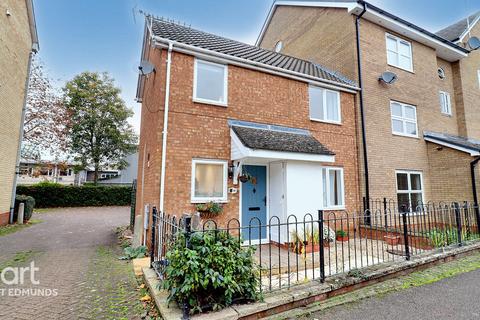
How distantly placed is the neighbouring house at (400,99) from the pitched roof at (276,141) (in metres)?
3.14

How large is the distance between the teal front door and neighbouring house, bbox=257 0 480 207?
4.37m

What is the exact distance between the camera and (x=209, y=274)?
3.45m

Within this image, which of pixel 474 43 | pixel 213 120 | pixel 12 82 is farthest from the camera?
pixel 474 43

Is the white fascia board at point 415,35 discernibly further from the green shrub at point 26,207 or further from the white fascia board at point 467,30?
the green shrub at point 26,207

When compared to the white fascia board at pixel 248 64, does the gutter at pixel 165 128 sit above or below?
below

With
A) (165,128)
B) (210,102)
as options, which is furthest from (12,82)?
(210,102)

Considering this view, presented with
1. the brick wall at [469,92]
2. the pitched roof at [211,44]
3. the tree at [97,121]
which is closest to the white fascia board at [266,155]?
the pitched roof at [211,44]

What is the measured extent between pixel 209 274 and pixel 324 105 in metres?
8.33

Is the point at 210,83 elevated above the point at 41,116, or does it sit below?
below

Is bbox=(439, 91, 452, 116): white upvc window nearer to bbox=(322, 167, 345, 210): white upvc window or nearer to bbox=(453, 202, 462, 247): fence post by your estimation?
bbox=(322, 167, 345, 210): white upvc window

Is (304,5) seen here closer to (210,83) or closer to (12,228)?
(210,83)

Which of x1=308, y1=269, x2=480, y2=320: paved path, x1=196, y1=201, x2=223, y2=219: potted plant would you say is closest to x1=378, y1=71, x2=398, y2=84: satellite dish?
x1=308, y1=269, x2=480, y2=320: paved path

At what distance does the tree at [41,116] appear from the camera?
17094 mm

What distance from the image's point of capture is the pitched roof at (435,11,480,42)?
14431mm
